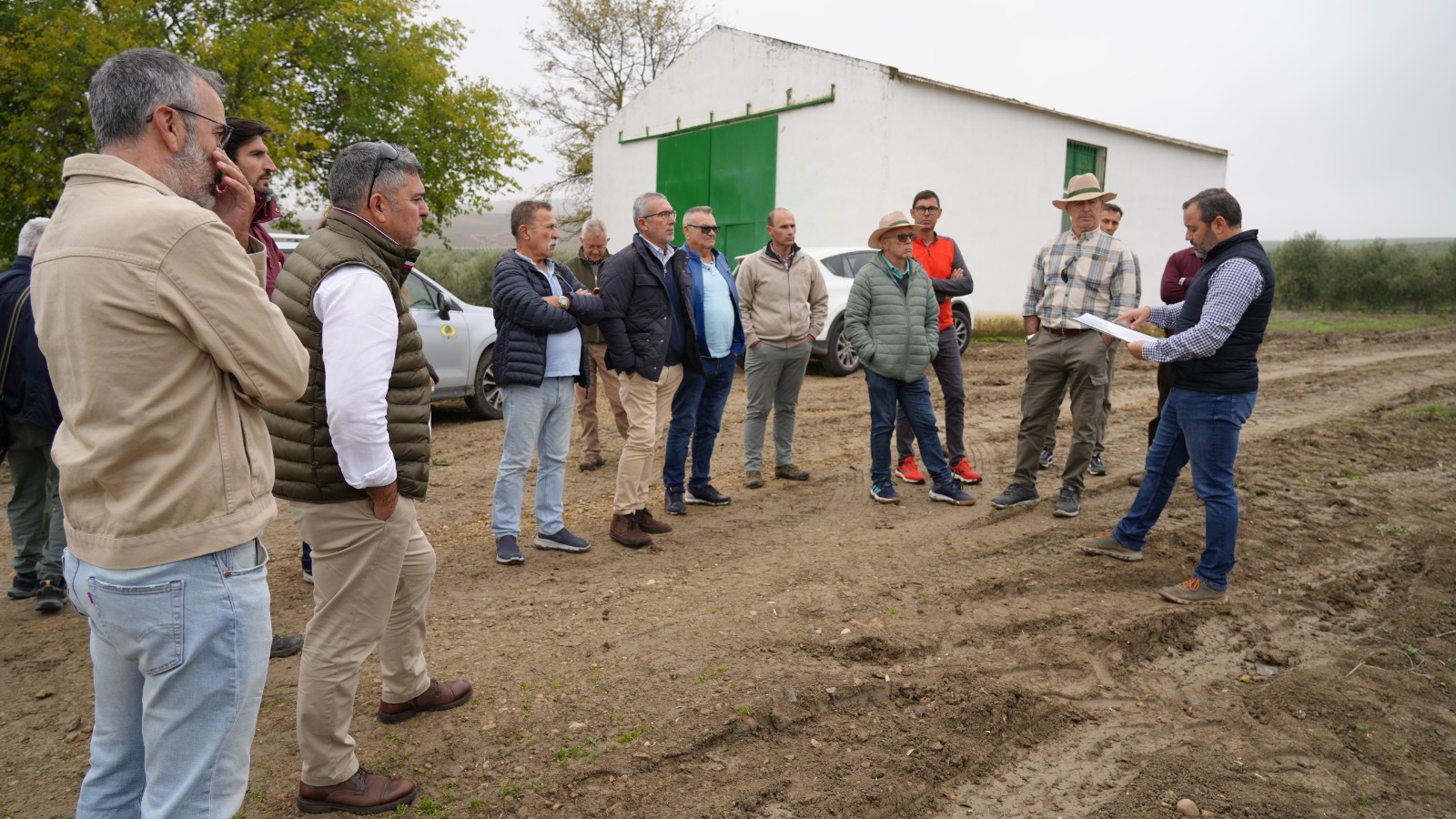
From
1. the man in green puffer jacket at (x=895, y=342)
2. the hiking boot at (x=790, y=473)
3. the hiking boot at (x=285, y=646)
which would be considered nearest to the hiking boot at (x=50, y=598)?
the hiking boot at (x=285, y=646)

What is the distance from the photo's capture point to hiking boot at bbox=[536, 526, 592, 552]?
532cm

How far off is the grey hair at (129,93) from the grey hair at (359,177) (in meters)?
0.90

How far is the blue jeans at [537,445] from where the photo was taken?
16.4 feet

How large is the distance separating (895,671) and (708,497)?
2824mm

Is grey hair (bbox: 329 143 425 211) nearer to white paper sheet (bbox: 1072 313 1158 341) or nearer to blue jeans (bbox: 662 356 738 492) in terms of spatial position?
blue jeans (bbox: 662 356 738 492)

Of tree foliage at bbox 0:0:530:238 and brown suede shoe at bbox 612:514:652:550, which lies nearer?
brown suede shoe at bbox 612:514:652:550

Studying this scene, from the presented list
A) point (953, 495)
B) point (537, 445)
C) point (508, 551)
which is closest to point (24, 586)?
point (508, 551)

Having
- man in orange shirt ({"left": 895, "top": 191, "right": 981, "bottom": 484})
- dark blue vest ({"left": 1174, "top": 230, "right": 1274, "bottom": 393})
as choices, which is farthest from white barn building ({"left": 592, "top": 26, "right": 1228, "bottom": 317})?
dark blue vest ({"left": 1174, "top": 230, "right": 1274, "bottom": 393})

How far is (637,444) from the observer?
552cm

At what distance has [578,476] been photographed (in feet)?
23.9

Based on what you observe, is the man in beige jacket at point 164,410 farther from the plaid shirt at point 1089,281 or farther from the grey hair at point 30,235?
the plaid shirt at point 1089,281

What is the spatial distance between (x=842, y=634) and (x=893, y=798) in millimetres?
1182

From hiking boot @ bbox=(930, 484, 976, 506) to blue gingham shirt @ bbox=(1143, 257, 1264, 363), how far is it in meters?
2.07

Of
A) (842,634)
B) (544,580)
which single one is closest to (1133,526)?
(842,634)
